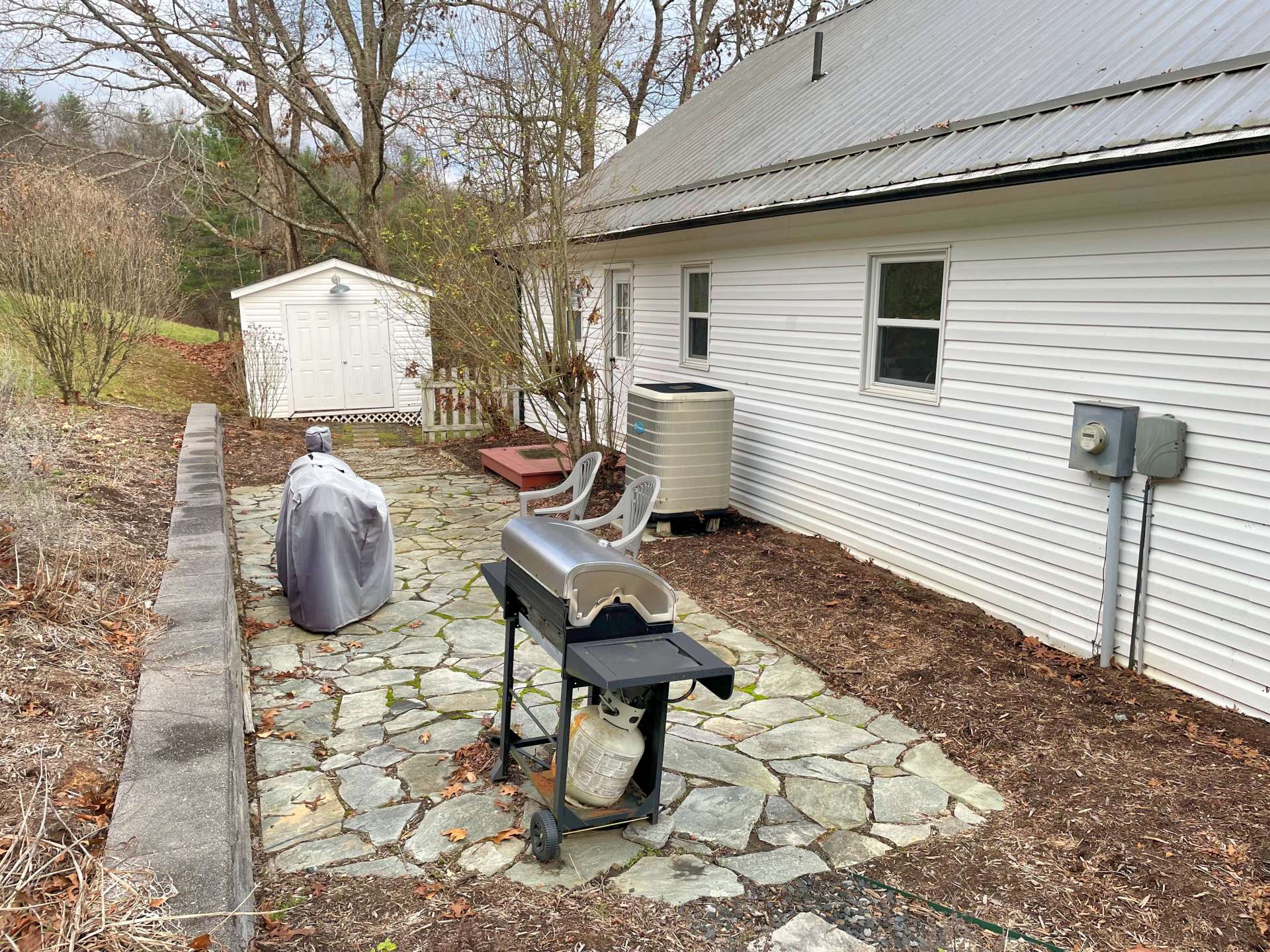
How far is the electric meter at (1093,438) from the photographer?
4.75 meters

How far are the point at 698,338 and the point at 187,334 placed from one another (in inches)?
802

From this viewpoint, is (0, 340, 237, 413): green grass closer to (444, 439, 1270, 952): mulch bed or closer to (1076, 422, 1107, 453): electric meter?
(444, 439, 1270, 952): mulch bed

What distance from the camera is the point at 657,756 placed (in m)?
3.29

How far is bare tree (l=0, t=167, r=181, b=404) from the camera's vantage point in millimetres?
10398

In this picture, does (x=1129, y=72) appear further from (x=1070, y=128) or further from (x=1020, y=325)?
(x=1020, y=325)

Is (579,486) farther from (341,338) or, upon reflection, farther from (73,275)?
(341,338)

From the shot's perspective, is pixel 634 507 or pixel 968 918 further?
pixel 634 507

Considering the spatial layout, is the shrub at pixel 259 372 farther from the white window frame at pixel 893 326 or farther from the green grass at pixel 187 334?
the white window frame at pixel 893 326

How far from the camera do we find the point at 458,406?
1322 cm

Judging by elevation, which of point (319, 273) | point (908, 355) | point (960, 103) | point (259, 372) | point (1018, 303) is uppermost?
point (960, 103)

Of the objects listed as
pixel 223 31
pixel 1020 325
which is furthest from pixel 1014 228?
pixel 223 31

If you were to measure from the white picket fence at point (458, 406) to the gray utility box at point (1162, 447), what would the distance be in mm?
9430

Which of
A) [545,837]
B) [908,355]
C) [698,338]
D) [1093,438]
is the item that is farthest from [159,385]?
[1093,438]

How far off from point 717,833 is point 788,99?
326 inches
